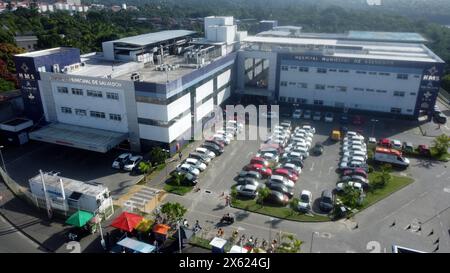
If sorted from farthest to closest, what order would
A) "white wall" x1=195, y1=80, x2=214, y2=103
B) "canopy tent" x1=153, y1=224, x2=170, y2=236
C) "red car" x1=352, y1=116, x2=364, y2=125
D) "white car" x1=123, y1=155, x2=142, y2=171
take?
1. "red car" x1=352, y1=116, x2=364, y2=125
2. "white wall" x1=195, y1=80, x2=214, y2=103
3. "white car" x1=123, y1=155, x2=142, y2=171
4. "canopy tent" x1=153, y1=224, x2=170, y2=236

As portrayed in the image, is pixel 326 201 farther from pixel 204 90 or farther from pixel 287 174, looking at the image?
pixel 204 90

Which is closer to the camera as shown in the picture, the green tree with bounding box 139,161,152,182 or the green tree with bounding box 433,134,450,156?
the green tree with bounding box 139,161,152,182

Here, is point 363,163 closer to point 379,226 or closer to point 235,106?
point 379,226

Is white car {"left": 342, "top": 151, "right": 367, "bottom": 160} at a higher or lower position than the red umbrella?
lower

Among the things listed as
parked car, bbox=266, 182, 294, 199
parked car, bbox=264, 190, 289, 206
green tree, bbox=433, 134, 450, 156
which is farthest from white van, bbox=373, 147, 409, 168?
parked car, bbox=264, 190, 289, 206

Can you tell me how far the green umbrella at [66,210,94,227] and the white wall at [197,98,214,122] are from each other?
22.6m

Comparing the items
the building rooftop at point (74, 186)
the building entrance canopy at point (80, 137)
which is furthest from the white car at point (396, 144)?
the building rooftop at point (74, 186)

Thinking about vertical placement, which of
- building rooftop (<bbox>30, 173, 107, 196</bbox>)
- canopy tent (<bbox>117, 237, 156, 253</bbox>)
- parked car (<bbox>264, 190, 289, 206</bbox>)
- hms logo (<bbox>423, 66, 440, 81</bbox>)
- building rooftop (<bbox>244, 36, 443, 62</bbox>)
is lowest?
parked car (<bbox>264, 190, 289, 206</bbox>)

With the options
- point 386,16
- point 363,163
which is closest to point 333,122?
point 363,163

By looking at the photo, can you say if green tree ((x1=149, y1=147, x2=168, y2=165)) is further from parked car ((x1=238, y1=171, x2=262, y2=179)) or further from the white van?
the white van

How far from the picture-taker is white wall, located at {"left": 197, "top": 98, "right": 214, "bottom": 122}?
48862 mm

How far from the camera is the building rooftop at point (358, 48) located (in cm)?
5550

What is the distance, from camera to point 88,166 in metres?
40.8

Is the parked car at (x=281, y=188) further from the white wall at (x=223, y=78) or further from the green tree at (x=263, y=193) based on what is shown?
the white wall at (x=223, y=78)
